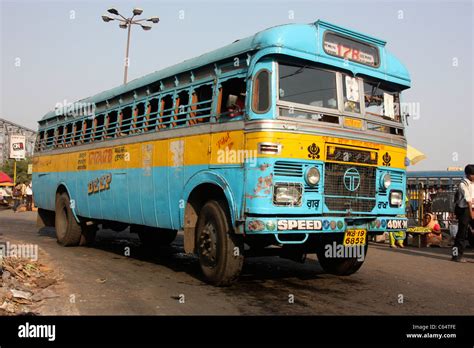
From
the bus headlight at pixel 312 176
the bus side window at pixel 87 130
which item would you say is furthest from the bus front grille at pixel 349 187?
the bus side window at pixel 87 130

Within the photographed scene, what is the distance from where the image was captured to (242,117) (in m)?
6.35

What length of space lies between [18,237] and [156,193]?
7.50 meters

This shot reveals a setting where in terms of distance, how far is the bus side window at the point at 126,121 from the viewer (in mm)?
9414

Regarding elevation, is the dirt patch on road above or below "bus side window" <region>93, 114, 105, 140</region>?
below

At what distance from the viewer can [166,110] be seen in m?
8.14

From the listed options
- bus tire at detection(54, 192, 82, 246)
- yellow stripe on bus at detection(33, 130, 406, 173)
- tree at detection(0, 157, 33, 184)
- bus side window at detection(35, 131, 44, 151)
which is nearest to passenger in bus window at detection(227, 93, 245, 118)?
yellow stripe on bus at detection(33, 130, 406, 173)

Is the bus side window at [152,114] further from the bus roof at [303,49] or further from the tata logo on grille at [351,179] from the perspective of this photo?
the tata logo on grille at [351,179]

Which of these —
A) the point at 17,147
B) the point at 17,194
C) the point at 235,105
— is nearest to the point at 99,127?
the point at 235,105

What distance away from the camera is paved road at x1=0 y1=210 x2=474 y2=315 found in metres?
5.72

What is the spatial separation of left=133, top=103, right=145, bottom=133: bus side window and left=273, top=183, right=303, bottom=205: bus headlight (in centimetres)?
382

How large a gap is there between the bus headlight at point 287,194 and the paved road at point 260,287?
123 cm

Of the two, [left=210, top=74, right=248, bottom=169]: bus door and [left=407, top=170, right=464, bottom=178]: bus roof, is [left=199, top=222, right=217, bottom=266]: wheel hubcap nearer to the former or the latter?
[left=210, top=74, right=248, bottom=169]: bus door
